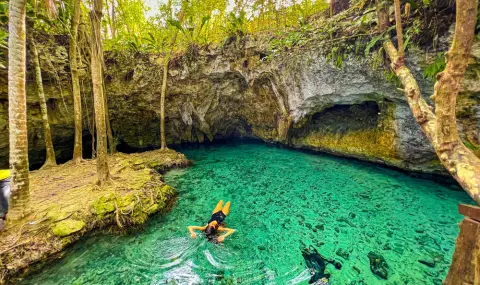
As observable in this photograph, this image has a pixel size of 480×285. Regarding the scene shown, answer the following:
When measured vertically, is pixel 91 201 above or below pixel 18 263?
above

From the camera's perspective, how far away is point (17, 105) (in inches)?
163

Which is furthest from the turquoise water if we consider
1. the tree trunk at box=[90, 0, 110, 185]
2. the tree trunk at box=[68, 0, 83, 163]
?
the tree trunk at box=[68, 0, 83, 163]

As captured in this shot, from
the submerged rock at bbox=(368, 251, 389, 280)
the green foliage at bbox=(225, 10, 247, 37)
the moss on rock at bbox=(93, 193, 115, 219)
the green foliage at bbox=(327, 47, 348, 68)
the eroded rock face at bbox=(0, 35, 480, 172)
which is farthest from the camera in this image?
the green foliage at bbox=(225, 10, 247, 37)

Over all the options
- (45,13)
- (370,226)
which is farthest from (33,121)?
(370,226)

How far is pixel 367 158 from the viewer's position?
9500mm

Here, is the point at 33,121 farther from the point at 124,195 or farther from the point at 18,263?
the point at 18,263

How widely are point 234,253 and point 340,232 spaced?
251 centimetres

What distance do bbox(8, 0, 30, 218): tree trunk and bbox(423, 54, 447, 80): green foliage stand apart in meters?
9.33

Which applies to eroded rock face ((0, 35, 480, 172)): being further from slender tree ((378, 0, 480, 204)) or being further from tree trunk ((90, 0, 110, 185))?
tree trunk ((90, 0, 110, 185))

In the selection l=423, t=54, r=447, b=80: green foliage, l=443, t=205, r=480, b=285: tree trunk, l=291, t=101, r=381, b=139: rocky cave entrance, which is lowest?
l=443, t=205, r=480, b=285: tree trunk

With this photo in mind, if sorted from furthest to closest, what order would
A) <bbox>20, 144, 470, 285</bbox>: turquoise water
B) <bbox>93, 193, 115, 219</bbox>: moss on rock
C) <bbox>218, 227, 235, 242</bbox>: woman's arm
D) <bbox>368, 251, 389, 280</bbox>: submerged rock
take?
<bbox>93, 193, 115, 219</bbox>: moss on rock → <bbox>218, 227, 235, 242</bbox>: woman's arm → <bbox>20, 144, 470, 285</bbox>: turquoise water → <bbox>368, 251, 389, 280</bbox>: submerged rock

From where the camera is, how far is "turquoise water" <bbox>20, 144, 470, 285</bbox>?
12.4ft

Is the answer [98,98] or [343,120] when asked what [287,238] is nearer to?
[98,98]

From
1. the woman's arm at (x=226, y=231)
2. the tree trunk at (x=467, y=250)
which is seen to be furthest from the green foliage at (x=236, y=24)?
the tree trunk at (x=467, y=250)
